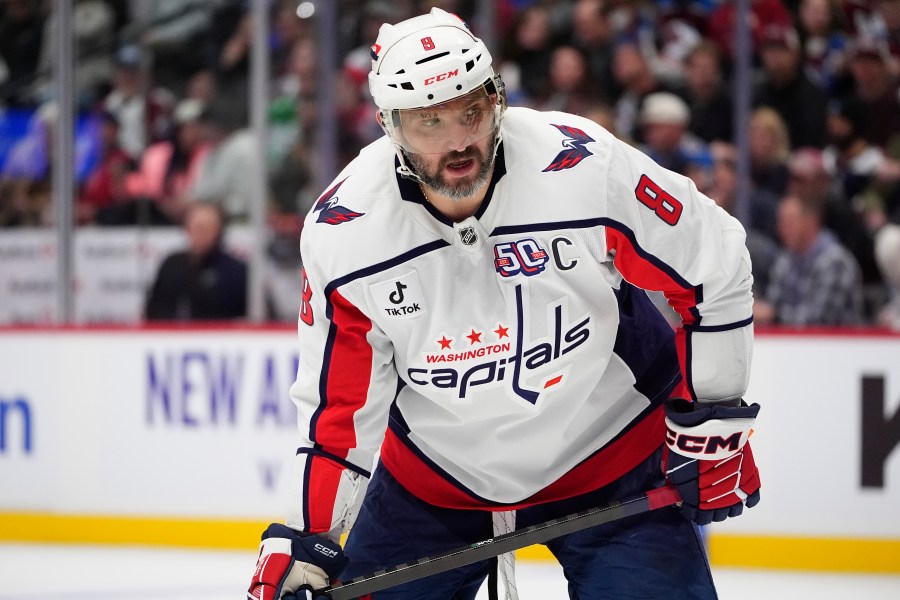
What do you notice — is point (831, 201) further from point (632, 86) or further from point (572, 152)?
point (572, 152)

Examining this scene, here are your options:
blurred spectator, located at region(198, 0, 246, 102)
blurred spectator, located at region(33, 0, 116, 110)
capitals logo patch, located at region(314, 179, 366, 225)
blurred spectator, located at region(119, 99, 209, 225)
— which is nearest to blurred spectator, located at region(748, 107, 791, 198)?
blurred spectator, located at region(198, 0, 246, 102)

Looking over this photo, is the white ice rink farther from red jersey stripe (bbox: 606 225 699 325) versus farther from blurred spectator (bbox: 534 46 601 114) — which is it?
blurred spectator (bbox: 534 46 601 114)

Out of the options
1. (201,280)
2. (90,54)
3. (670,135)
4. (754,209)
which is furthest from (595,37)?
(90,54)

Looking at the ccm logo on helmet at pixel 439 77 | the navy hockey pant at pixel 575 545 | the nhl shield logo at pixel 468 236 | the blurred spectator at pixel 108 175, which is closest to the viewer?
the ccm logo on helmet at pixel 439 77

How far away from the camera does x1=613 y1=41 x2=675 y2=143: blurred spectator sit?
5.13 meters

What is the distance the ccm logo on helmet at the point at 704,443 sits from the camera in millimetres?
2062

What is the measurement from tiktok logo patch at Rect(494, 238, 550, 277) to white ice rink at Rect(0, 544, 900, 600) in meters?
2.01

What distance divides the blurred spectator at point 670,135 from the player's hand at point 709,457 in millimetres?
2846

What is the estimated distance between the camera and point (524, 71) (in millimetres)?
5449

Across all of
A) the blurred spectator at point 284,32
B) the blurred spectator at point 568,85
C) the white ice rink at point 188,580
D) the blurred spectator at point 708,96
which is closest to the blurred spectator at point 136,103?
the blurred spectator at point 284,32

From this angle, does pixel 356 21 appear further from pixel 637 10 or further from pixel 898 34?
pixel 898 34

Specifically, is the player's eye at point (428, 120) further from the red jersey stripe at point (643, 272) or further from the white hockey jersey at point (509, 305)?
the red jersey stripe at point (643, 272)

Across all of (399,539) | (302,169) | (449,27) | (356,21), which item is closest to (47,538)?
(302,169)

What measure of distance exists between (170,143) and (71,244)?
2.88 ft
